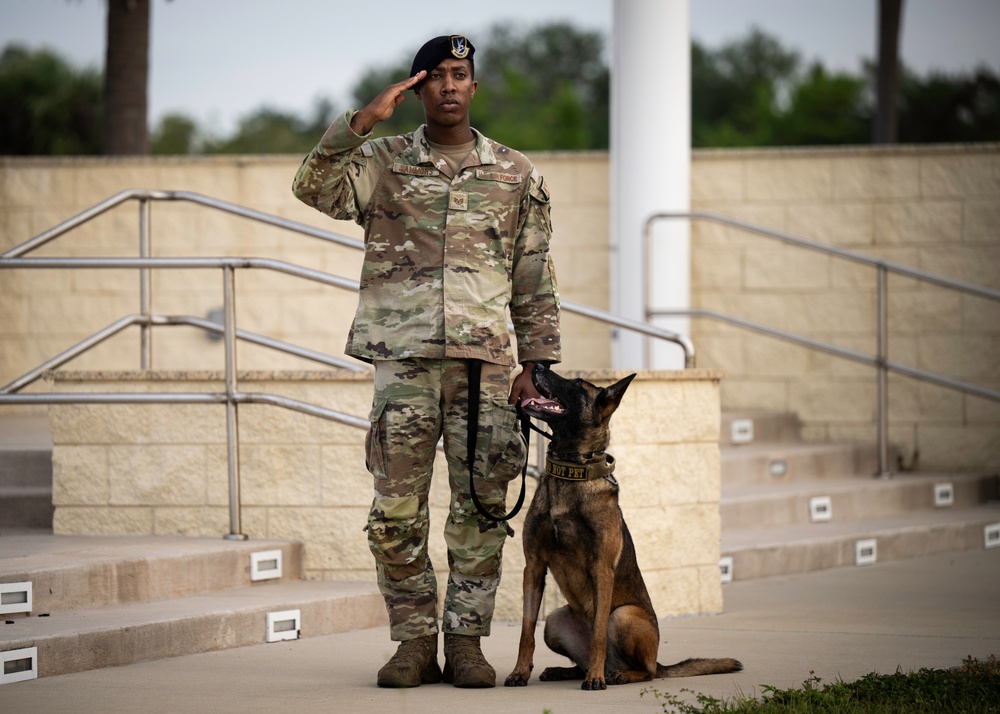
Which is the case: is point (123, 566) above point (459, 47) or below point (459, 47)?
below

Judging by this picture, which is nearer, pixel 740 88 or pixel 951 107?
pixel 951 107

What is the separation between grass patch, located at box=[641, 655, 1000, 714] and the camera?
4119 millimetres

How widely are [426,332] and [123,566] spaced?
1891 millimetres

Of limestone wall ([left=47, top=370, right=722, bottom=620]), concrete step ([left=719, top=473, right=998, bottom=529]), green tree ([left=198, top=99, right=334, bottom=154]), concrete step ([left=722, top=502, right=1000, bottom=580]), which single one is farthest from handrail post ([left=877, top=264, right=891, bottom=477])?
green tree ([left=198, top=99, right=334, bottom=154])

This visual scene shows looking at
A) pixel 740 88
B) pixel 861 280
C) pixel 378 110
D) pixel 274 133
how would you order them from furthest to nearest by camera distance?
1. pixel 740 88
2. pixel 274 133
3. pixel 861 280
4. pixel 378 110

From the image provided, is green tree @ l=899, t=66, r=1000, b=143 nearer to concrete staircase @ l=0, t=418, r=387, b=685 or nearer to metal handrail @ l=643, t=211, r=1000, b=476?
metal handrail @ l=643, t=211, r=1000, b=476

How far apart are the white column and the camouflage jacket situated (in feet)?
14.4

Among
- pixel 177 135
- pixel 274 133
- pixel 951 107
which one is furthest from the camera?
pixel 274 133

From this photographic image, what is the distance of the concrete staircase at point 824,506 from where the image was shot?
7707 millimetres

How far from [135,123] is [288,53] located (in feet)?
124

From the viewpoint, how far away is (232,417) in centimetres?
621

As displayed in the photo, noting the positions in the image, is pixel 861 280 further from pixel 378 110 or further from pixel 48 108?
pixel 48 108

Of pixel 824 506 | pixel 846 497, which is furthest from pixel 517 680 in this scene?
pixel 846 497

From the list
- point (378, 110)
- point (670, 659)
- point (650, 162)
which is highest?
point (650, 162)
